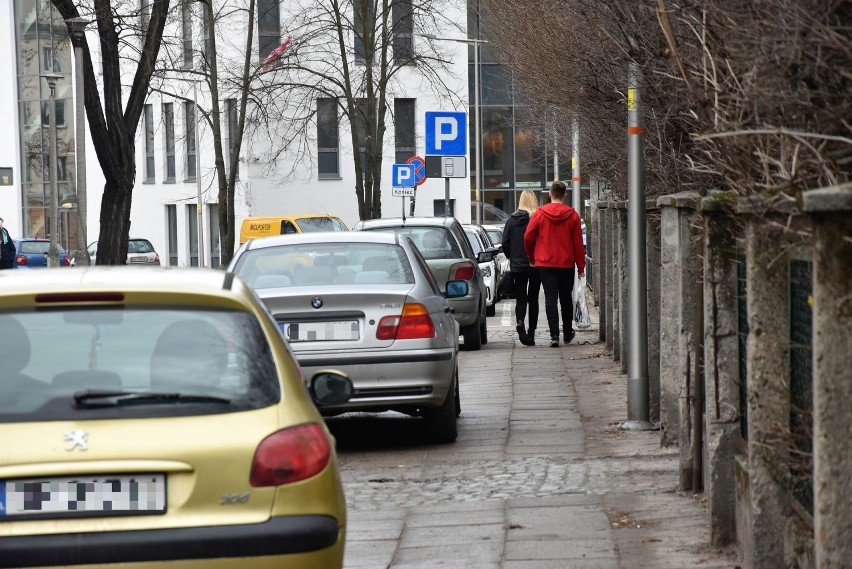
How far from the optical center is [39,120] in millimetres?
67312

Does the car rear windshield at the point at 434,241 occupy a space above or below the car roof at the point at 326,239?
below

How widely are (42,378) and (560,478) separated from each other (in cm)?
468

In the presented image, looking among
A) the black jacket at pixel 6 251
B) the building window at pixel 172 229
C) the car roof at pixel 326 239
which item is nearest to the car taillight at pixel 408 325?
the car roof at pixel 326 239

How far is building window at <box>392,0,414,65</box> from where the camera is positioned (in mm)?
42781

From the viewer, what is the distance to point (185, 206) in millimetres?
59188

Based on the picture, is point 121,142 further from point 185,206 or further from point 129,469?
point 185,206

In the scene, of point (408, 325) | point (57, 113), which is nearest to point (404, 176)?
point (408, 325)

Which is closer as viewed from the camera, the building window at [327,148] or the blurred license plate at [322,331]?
the blurred license plate at [322,331]

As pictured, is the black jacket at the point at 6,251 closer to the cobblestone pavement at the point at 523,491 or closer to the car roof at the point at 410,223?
the car roof at the point at 410,223

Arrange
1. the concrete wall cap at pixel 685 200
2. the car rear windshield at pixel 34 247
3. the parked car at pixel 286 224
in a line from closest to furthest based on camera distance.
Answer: the concrete wall cap at pixel 685 200 < the parked car at pixel 286 224 < the car rear windshield at pixel 34 247

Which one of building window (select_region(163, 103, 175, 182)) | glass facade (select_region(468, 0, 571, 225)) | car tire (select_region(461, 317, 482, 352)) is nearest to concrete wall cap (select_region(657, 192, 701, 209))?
car tire (select_region(461, 317, 482, 352))

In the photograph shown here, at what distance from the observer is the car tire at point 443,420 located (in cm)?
1043

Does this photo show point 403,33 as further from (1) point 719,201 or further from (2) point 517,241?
(1) point 719,201

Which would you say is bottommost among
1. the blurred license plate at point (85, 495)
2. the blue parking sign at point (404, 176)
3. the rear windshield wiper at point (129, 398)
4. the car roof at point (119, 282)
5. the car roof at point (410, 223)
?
the blurred license plate at point (85, 495)
